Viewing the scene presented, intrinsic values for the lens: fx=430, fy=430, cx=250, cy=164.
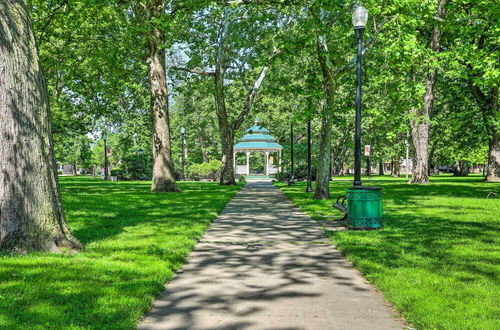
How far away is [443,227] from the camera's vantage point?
1029cm

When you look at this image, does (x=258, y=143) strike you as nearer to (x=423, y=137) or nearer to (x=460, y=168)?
(x=423, y=137)

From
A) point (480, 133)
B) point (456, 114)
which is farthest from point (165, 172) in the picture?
point (480, 133)

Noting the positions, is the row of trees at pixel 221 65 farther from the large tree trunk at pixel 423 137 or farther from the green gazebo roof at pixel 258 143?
the green gazebo roof at pixel 258 143

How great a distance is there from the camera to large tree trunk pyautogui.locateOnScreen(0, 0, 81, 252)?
632cm

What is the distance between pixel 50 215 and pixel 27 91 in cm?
194

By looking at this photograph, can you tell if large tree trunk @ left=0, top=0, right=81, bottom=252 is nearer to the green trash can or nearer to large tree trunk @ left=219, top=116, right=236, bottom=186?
the green trash can

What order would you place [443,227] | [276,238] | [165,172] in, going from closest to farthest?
1. [276,238]
2. [443,227]
3. [165,172]

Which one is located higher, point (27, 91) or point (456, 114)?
point (456, 114)

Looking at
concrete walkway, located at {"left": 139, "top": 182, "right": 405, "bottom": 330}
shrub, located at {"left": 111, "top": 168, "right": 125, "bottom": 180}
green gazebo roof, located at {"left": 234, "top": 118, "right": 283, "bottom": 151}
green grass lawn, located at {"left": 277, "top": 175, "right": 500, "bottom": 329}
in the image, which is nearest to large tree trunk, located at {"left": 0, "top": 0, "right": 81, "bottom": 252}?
concrete walkway, located at {"left": 139, "top": 182, "right": 405, "bottom": 330}

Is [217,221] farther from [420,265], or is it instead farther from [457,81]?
[457,81]

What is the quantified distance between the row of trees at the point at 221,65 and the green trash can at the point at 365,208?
5.12 metres

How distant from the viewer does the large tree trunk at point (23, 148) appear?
632 centimetres

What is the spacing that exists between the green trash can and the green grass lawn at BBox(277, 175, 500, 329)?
0.38 m

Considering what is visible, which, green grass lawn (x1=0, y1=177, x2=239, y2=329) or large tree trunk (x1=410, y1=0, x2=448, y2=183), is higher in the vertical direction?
large tree trunk (x1=410, y1=0, x2=448, y2=183)
